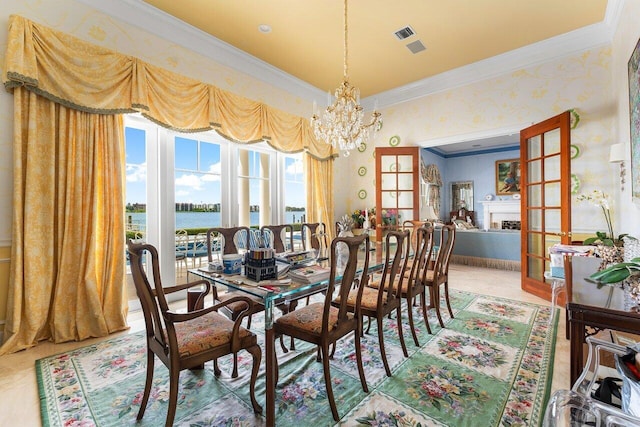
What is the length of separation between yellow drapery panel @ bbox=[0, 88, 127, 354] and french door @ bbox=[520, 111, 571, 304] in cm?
481

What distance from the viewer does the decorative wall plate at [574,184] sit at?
352 cm

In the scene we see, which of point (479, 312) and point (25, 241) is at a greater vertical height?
point (25, 241)

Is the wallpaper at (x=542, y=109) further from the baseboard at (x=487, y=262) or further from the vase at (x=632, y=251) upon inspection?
the vase at (x=632, y=251)

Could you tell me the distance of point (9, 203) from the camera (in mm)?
2320

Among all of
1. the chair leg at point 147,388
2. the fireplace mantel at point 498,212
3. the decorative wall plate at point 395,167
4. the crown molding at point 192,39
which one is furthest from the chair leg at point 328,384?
the fireplace mantel at point 498,212

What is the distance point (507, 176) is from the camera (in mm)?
7781

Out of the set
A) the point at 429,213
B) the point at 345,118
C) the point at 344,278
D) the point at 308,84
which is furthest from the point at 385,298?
the point at 429,213

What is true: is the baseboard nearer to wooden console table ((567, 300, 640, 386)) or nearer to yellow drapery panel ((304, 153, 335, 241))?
yellow drapery panel ((304, 153, 335, 241))

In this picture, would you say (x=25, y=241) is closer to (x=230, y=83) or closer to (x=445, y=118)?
(x=230, y=83)

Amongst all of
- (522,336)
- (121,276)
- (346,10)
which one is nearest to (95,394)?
(121,276)

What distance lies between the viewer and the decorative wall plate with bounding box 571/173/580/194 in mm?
3518

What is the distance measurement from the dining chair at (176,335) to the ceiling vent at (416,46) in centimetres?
368

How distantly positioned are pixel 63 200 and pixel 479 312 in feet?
13.8

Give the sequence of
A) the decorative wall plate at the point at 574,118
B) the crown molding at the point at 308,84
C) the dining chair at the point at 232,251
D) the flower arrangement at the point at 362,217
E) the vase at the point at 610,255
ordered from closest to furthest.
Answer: the vase at the point at 610,255 → the dining chair at the point at 232,251 → the crown molding at the point at 308,84 → the decorative wall plate at the point at 574,118 → the flower arrangement at the point at 362,217
